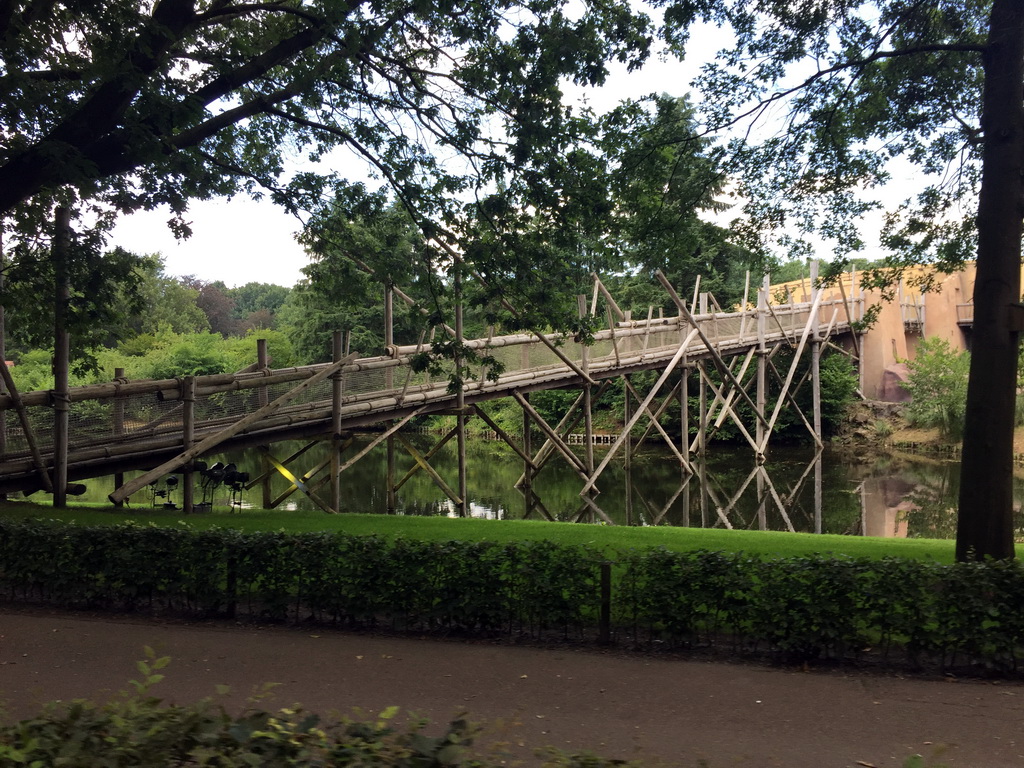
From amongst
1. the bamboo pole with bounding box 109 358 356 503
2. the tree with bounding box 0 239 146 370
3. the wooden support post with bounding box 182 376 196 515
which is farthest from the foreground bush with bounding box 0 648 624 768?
the wooden support post with bounding box 182 376 196 515

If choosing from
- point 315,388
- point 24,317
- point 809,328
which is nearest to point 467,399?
point 315,388

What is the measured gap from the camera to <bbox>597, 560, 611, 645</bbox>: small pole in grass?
6.90 m

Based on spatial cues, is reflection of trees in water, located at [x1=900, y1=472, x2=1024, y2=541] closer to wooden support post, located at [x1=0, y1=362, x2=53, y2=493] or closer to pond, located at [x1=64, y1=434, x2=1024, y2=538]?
pond, located at [x1=64, y1=434, x2=1024, y2=538]

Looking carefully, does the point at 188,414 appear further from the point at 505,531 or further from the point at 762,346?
the point at 762,346

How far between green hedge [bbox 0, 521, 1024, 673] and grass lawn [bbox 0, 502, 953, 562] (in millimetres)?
2309

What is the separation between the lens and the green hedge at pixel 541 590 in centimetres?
636

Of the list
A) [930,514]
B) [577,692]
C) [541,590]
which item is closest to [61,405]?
[541,590]

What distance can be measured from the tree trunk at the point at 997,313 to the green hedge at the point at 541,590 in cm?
222

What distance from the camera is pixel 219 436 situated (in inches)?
503

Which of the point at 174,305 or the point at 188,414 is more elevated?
the point at 174,305

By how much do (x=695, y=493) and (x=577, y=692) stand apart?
20.5 m

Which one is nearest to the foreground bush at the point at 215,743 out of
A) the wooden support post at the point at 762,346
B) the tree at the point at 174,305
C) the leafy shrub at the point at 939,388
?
the wooden support post at the point at 762,346

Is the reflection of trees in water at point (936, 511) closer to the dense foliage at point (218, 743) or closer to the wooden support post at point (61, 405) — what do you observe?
the wooden support post at point (61, 405)

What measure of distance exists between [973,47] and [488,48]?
5.32 meters
